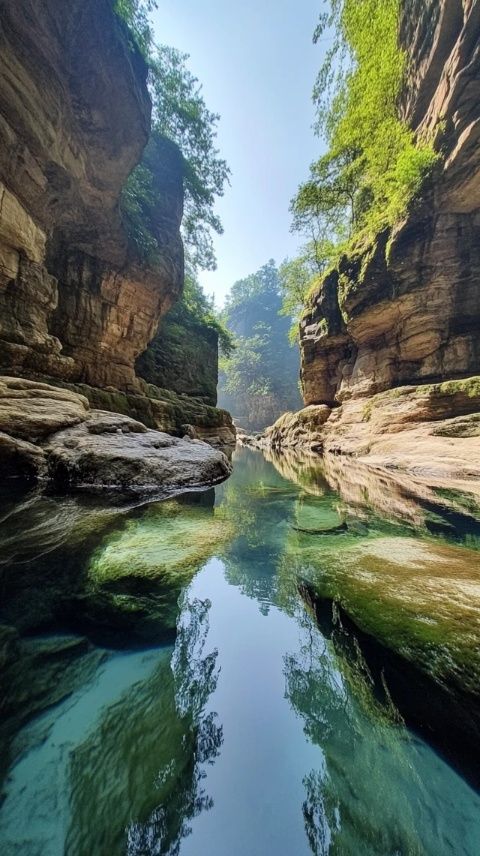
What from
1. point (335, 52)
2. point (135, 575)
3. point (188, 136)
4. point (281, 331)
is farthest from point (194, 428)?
point (281, 331)

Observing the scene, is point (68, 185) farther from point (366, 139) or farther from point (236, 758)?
point (366, 139)

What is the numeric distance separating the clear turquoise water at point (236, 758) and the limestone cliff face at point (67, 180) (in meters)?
7.06

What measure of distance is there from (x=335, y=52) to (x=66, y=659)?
24299mm

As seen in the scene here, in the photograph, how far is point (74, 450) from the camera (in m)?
5.17

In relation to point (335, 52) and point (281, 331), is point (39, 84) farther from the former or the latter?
point (281, 331)

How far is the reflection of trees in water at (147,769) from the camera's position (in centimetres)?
85

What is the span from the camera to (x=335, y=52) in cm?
1519

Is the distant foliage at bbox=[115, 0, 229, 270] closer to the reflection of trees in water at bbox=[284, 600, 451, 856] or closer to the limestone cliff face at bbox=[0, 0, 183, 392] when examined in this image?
the limestone cliff face at bbox=[0, 0, 183, 392]

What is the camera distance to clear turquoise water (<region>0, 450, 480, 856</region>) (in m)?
0.87

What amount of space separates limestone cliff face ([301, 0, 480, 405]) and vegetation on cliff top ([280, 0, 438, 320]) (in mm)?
617

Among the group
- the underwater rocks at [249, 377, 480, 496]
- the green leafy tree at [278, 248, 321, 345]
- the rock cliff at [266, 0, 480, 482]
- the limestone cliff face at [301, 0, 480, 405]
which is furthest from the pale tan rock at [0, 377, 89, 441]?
the green leafy tree at [278, 248, 321, 345]

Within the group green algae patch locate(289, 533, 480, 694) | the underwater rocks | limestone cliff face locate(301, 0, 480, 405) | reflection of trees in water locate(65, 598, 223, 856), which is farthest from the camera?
limestone cliff face locate(301, 0, 480, 405)

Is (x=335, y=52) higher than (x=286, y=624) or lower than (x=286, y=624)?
higher

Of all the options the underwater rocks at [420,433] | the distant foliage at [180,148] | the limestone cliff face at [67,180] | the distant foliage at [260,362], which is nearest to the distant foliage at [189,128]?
the distant foliage at [180,148]
